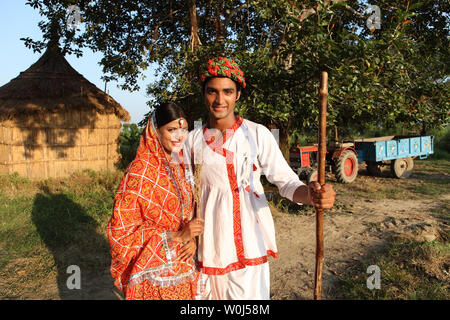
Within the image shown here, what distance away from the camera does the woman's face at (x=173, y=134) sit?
78.2 inches

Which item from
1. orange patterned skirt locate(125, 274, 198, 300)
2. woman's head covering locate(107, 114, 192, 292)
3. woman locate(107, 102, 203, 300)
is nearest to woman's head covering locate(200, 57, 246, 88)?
woman locate(107, 102, 203, 300)

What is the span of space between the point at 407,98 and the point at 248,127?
5.77 meters

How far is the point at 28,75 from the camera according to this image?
10.3m

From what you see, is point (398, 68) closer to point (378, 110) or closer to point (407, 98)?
point (378, 110)

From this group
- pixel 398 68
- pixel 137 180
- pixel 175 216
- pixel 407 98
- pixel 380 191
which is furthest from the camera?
pixel 380 191

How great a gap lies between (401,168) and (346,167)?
261 centimetres

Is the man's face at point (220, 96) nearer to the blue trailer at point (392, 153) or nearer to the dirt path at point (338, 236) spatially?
the dirt path at point (338, 236)

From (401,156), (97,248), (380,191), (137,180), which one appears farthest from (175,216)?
(401,156)

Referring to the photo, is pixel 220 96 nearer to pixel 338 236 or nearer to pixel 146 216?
pixel 146 216

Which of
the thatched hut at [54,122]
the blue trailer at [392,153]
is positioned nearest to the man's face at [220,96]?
the thatched hut at [54,122]

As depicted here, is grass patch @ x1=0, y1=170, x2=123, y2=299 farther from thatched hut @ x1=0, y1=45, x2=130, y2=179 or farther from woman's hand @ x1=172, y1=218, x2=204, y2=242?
woman's hand @ x1=172, y1=218, x2=204, y2=242

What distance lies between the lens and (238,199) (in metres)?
1.97

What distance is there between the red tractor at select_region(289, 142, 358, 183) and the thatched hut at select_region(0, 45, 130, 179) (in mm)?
6336

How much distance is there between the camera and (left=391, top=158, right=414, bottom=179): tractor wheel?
10.5 m
